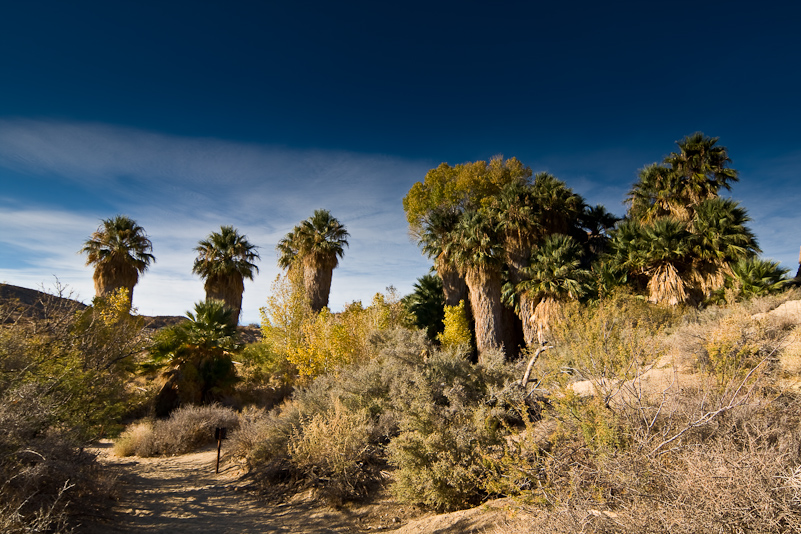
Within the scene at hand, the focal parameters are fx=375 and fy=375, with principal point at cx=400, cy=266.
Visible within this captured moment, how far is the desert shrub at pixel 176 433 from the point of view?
35.7ft

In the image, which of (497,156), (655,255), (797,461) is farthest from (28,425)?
(497,156)

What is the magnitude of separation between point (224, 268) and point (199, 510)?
18.3m

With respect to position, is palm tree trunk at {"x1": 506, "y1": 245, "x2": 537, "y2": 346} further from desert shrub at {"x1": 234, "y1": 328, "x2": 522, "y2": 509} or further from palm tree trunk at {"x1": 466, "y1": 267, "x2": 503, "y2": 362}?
desert shrub at {"x1": 234, "y1": 328, "x2": 522, "y2": 509}

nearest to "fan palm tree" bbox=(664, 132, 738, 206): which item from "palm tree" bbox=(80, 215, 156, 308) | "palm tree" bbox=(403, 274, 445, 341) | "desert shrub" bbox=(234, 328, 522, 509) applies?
"palm tree" bbox=(403, 274, 445, 341)

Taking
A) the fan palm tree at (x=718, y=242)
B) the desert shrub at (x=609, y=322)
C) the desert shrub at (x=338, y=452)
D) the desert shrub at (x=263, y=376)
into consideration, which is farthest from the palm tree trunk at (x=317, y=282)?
the fan palm tree at (x=718, y=242)

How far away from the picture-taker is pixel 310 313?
1825 centimetres

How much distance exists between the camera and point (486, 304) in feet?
64.8

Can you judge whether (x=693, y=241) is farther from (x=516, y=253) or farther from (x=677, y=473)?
(x=677, y=473)

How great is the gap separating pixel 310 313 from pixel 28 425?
13518 mm

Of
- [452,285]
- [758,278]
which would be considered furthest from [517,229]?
[758,278]

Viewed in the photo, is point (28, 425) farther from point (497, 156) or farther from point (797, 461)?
point (497, 156)

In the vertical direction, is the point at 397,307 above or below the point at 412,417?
above

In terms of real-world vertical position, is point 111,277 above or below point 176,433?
→ above

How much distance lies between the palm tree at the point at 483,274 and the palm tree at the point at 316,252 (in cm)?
747
